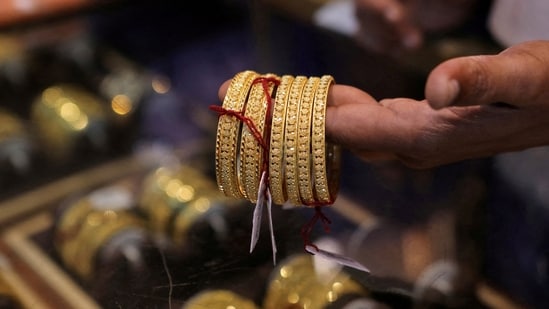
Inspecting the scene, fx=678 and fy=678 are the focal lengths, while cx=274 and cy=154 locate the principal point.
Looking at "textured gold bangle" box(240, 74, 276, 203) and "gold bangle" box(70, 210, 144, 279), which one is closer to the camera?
"textured gold bangle" box(240, 74, 276, 203)

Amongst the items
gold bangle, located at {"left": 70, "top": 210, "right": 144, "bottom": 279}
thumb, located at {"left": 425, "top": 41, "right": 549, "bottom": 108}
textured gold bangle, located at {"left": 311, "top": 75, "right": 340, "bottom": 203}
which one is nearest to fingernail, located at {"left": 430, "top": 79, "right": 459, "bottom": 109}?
thumb, located at {"left": 425, "top": 41, "right": 549, "bottom": 108}

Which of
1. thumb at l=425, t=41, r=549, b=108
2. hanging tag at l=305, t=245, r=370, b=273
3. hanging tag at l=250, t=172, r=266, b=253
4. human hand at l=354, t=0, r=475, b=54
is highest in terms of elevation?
thumb at l=425, t=41, r=549, b=108

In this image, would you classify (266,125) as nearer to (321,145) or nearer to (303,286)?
(321,145)

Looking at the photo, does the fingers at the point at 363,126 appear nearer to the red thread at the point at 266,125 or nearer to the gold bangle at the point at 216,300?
the red thread at the point at 266,125

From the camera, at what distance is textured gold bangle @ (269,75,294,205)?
0.45m

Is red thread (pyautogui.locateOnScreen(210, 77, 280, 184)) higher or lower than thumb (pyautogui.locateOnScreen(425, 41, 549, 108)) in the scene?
lower

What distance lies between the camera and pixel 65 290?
0.70 meters

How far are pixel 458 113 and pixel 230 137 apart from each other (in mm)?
149

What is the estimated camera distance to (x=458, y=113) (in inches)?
16.3

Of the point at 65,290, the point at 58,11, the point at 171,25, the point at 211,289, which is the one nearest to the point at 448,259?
the point at 211,289

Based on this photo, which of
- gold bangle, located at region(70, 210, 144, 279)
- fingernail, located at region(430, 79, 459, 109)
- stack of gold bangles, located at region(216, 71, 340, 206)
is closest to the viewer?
fingernail, located at region(430, 79, 459, 109)

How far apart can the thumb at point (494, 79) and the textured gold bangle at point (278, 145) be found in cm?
12

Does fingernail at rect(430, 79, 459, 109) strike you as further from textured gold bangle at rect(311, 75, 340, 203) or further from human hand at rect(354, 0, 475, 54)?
human hand at rect(354, 0, 475, 54)

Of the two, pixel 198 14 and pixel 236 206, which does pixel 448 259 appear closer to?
pixel 236 206
